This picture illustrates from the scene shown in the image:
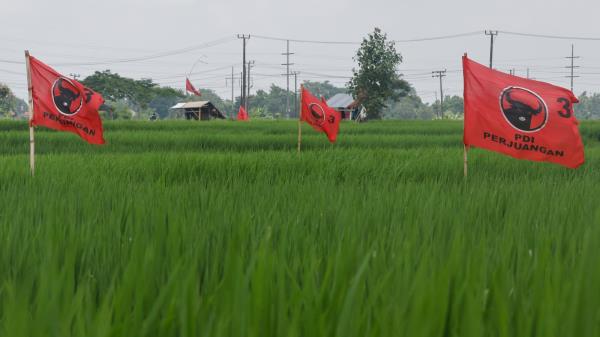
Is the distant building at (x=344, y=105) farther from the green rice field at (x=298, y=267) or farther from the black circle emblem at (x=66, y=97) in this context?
the green rice field at (x=298, y=267)

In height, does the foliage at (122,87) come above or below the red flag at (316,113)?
above

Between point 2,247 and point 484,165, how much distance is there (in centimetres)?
620

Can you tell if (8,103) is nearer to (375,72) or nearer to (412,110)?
(375,72)

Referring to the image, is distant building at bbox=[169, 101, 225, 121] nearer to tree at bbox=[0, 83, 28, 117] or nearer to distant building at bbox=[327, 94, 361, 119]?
tree at bbox=[0, 83, 28, 117]

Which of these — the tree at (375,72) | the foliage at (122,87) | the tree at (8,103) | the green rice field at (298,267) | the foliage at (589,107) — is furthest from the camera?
the foliage at (589,107)

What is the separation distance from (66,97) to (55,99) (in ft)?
0.34

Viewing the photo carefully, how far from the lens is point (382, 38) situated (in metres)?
35.6

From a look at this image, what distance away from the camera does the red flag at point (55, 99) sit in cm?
520

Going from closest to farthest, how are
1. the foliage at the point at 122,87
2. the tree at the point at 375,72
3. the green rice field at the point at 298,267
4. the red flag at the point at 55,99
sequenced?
the green rice field at the point at 298,267, the red flag at the point at 55,99, the tree at the point at 375,72, the foliage at the point at 122,87

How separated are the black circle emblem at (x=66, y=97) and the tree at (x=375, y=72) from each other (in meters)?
31.2

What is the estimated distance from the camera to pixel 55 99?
205 inches

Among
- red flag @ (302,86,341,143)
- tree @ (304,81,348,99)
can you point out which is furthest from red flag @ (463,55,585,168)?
tree @ (304,81,348,99)

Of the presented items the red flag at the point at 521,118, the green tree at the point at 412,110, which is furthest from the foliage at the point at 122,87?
the green tree at the point at 412,110

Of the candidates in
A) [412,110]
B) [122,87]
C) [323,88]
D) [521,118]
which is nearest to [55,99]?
[521,118]
